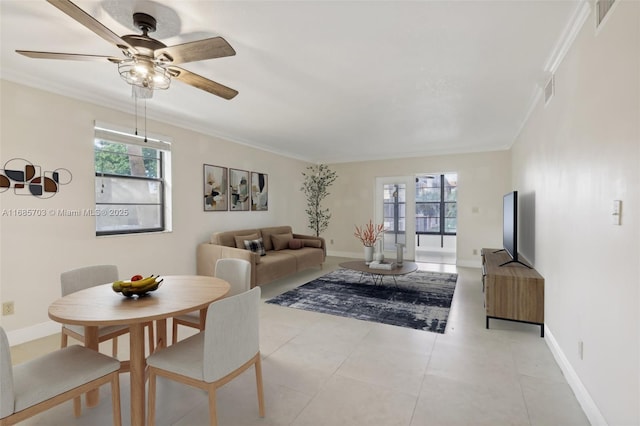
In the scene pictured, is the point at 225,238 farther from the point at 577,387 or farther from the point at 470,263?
the point at 470,263

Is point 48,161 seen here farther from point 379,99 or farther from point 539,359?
point 539,359

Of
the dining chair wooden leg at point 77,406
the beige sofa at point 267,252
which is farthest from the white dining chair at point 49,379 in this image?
the beige sofa at point 267,252

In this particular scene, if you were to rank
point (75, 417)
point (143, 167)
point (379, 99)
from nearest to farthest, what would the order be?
point (75, 417) < point (379, 99) < point (143, 167)

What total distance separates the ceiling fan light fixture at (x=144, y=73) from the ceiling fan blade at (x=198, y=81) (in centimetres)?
8

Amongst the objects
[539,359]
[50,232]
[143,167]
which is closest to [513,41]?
[539,359]

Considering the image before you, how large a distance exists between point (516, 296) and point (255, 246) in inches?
141

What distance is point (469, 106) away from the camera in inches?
147

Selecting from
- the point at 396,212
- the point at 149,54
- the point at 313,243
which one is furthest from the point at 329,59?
the point at 396,212

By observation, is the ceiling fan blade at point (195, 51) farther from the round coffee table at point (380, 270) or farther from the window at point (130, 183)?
the round coffee table at point (380, 270)

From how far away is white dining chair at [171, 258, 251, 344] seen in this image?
2.35 m

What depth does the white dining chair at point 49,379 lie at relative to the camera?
1.24 m

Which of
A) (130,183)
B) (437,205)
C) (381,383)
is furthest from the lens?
(437,205)

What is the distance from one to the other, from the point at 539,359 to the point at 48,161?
4.90 metres

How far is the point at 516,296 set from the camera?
3016mm
